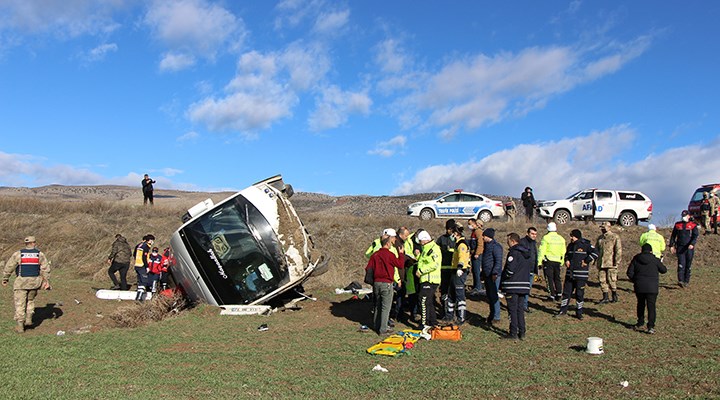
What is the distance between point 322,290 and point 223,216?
15.7ft

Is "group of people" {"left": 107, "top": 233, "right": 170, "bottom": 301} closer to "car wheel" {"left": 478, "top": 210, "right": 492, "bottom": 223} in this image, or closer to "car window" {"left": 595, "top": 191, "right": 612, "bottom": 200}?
"car wheel" {"left": 478, "top": 210, "right": 492, "bottom": 223}

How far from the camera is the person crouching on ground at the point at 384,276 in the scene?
996 centimetres

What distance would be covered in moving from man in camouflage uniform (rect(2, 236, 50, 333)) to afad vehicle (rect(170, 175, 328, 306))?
2565 mm

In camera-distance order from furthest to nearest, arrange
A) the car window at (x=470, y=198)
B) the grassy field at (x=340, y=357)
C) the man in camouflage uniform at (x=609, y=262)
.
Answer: the car window at (x=470, y=198), the man in camouflage uniform at (x=609, y=262), the grassy field at (x=340, y=357)

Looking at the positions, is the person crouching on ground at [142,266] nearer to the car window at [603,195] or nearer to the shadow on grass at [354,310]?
the shadow on grass at [354,310]

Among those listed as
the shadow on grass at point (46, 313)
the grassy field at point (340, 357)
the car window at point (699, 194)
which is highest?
the car window at point (699, 194)

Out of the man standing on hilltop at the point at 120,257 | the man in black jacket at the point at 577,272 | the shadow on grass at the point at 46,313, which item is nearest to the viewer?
the man in black jacket at the point at 577,272

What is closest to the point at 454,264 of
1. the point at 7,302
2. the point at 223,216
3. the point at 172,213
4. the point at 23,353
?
the point at 223,216

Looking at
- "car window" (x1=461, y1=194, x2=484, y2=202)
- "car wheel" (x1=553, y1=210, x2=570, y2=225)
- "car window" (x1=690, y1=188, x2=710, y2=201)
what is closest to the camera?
"car wheel" (x1=553, y1=210, x2=570, y2=225)

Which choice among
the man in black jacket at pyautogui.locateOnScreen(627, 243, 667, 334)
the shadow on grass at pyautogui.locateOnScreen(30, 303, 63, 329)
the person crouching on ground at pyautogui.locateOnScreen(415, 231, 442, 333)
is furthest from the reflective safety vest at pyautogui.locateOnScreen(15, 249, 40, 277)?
the man in black jacket at pyautogui.locateOnScreen(627, 243, 667, 334)

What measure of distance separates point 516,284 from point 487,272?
1.12 metres

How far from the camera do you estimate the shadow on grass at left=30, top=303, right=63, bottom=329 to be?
12030 mm

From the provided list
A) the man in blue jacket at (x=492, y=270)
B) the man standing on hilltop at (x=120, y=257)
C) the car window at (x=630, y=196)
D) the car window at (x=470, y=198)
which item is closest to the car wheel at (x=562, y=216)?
the car window at (x=630, y=196)

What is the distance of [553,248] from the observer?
12.6m
